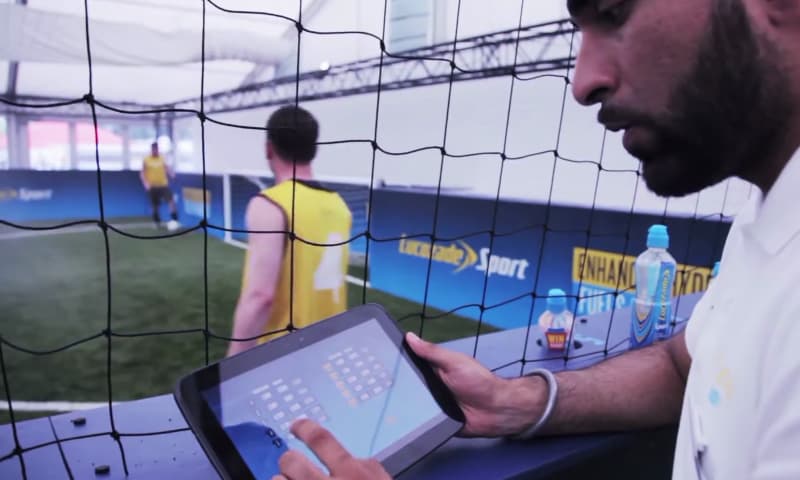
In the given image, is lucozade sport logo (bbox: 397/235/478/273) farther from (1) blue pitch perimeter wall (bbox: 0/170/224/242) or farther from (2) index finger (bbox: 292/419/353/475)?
(1) blue pitch perimeter wall (bbox: 0/170/224/242)

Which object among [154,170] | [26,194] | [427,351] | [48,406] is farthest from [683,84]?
[26,194]

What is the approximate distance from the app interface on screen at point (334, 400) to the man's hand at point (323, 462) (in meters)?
0.07

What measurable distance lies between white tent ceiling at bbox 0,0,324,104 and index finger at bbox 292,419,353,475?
5100mm

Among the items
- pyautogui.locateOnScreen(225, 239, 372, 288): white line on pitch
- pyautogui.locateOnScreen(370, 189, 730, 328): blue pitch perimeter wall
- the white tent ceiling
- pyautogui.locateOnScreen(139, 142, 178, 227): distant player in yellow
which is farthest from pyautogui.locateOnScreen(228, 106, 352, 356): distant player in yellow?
pyautogui.locateOnScreen(139, 142, 178, 227): distant player in yellow

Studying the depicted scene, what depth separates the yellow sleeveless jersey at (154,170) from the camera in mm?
7465

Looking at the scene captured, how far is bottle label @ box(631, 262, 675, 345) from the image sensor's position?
3.14 feet

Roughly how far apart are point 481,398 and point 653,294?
20.7 inches

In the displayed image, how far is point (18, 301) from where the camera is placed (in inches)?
145

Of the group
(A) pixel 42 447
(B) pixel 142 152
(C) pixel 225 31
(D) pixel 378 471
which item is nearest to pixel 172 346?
(A) pixel 42 447

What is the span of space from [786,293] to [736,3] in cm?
23

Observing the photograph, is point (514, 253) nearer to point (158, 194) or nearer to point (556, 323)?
point (556, 323)

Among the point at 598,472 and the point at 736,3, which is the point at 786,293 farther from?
the point at 598,472

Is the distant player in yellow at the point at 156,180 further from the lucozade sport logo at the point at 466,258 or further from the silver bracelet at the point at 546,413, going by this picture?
the silver bracelet at the point at 546,413

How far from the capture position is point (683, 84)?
466mm
